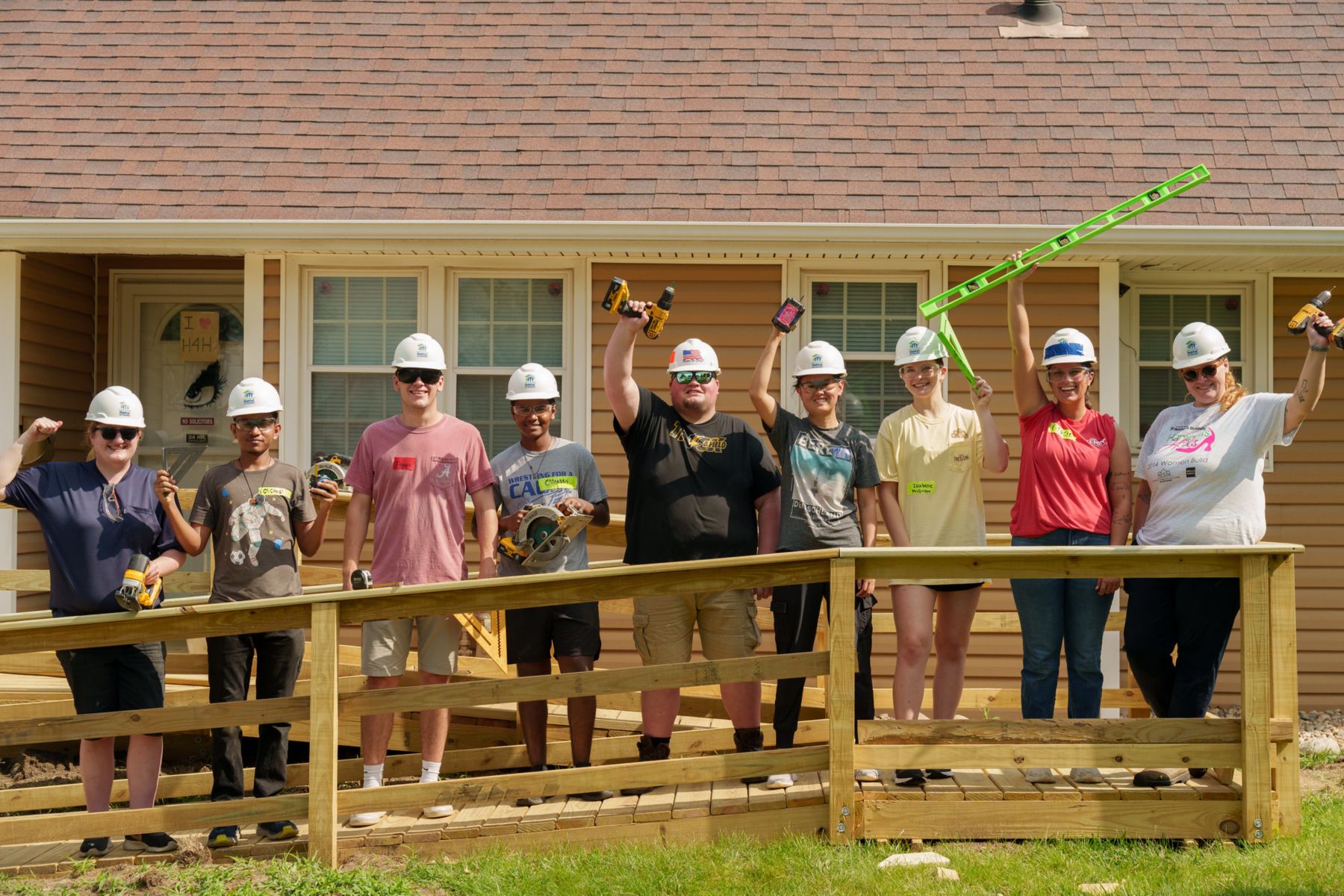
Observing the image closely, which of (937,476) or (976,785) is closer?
(976,785)

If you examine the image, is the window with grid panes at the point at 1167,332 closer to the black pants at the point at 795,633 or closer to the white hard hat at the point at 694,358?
the black pants at the point at 795,633

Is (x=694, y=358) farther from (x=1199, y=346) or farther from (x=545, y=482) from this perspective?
(x=1199, y=346)

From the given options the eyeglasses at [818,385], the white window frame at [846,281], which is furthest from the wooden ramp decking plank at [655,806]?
the white window frame at [846,281]

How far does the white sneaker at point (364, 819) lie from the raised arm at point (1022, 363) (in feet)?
9.37

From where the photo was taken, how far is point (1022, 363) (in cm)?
486

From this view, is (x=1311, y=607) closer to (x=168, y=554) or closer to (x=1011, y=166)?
(x=1011, y=166)

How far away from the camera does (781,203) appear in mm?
7172

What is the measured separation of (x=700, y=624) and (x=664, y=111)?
4016 millimetres

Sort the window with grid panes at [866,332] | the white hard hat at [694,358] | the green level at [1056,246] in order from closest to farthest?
the white hard hat at [694,358] → the green level at [1056,246] → the window with grid panes at [866,332]

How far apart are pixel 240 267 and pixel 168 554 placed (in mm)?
4242

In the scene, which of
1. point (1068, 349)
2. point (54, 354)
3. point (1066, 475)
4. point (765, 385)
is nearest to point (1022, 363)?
point (1068, 349)

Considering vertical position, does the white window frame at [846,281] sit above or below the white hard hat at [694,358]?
above

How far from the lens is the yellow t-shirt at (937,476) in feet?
16.4

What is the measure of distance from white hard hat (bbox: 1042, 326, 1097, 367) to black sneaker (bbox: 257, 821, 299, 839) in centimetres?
328
